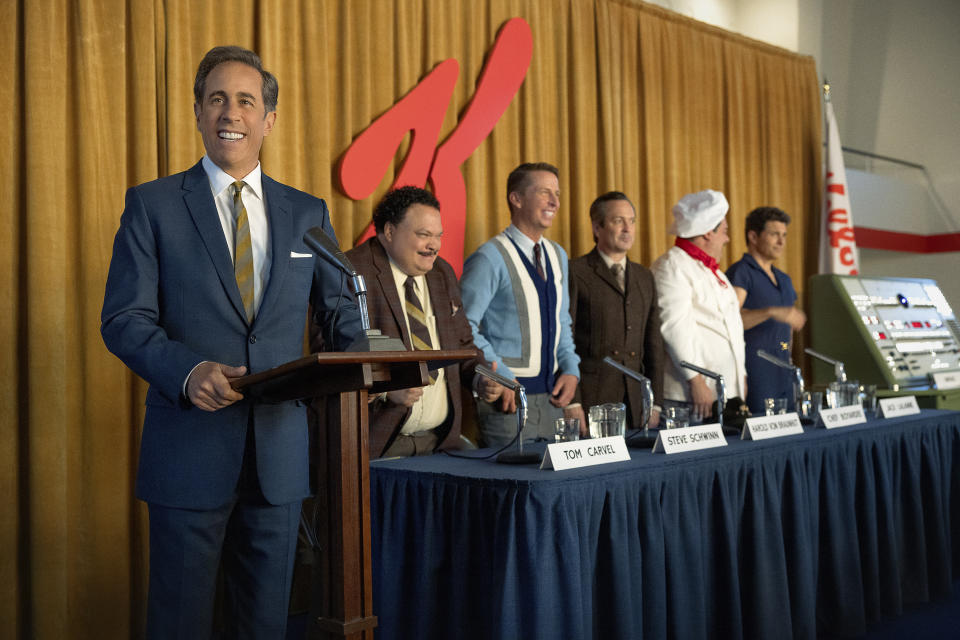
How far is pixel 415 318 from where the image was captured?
266 centimetres

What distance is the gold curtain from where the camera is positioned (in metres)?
2.90

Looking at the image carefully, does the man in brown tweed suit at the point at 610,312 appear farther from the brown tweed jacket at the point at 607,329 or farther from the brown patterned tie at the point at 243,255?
the brown patterned tie at the point at 243,255

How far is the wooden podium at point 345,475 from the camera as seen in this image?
54.9 inches

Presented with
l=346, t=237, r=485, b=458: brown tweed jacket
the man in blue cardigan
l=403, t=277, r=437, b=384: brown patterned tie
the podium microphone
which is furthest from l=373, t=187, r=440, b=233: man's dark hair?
the podium microphone

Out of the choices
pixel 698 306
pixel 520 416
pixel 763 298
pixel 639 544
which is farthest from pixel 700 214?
pixel 639 544

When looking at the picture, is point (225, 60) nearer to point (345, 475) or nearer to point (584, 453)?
point (345, 475)

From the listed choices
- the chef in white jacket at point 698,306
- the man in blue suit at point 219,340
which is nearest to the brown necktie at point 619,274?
the chef in white jacket at point 698,306

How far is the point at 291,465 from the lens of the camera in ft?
5.50

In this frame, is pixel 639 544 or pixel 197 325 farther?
pixel 639 544

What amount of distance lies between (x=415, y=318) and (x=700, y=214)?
1619 millimetres

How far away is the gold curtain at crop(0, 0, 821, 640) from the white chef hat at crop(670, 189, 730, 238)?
987 mm

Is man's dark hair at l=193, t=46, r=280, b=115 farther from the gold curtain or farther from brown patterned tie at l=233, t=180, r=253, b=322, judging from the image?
the gold curtain

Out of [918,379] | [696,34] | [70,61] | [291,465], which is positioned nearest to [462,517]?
[291,465]

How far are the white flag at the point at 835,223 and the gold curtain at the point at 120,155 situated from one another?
189cm
